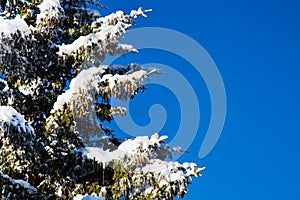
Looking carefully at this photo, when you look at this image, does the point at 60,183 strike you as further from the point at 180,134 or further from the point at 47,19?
the point at 47,19

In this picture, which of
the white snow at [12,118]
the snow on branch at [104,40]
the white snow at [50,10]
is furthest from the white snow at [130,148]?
the white snow at [50,10]

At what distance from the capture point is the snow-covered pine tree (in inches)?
350

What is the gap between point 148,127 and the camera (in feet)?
33.2

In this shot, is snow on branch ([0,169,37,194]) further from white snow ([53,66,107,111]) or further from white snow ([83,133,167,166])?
white snow ([53,66,107,111])

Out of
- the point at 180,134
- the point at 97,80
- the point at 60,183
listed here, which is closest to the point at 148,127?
the point at 180,134

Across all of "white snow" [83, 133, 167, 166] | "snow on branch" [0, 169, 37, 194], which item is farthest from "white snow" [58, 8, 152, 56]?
"snow on branch" [0, 169, 37, 194]

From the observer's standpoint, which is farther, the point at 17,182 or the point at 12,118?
the point at 17,182

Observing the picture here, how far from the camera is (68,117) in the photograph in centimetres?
946

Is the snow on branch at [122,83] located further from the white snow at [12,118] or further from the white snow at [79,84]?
the white snow at [12,118]

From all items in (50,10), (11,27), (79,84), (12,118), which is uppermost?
(50,10)

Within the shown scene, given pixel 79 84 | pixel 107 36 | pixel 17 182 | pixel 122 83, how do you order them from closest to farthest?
pixel 17 182, pixel 79 84, pixel 122 83, pixel 107 36

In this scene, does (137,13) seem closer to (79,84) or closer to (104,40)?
(104,40)

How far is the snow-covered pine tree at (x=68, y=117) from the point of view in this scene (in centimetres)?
889

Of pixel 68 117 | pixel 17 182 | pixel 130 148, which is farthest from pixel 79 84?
pixel 17 182
